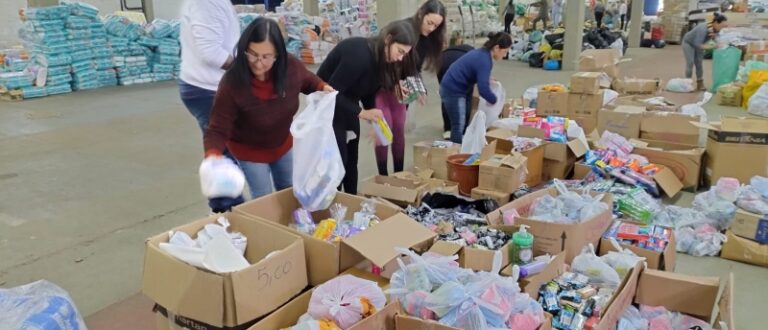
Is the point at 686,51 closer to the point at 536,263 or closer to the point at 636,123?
the point at 636,123

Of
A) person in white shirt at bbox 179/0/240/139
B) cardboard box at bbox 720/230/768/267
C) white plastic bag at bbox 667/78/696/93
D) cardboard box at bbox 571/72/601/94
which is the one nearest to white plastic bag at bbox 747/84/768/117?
white plastic bag at bbox 667/78/696/93

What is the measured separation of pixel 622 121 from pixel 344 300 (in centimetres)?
369

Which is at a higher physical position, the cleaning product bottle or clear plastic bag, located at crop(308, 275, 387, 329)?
clear plastic bag, located at crop(308, 275, 387, 329)

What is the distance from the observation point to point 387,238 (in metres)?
2.06

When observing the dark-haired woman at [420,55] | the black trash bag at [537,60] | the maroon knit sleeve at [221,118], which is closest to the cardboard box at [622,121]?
the dark-haired woman at [420,55]

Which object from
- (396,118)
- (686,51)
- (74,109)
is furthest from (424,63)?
(686,51)

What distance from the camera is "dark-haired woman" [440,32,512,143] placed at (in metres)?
4.21

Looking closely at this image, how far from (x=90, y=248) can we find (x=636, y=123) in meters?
3.96

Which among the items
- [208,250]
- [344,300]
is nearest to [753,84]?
[344,300]

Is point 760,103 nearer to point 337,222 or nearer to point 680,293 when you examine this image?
point 680,293

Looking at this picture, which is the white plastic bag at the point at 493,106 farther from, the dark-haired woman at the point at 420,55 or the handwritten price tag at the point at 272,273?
the handwritten price tag at the point at 272,273

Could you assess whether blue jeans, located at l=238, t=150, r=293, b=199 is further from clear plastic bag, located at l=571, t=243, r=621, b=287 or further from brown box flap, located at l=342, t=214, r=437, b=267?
clear plastic bag, located at l=571, t=243, r=621, b=287

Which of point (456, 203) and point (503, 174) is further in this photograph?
→ point (503, 174)

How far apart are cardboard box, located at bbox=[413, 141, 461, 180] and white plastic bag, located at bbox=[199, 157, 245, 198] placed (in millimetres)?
2003
